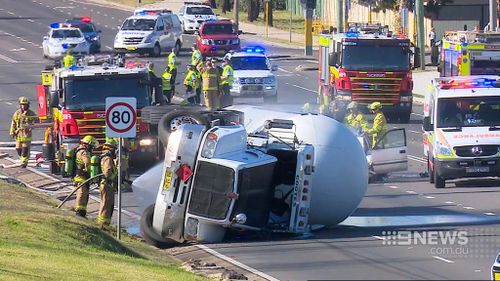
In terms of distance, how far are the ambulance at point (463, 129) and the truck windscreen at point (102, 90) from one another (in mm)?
6270

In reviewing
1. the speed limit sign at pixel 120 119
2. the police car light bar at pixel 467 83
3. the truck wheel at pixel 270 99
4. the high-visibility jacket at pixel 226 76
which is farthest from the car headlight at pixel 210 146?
the truck wheel at pixel 270 99

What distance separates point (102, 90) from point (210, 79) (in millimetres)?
8845

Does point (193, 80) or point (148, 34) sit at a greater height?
point (148, 34)

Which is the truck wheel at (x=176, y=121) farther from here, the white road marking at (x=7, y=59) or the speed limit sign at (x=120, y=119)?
the white road marking at (x=7, y=59)

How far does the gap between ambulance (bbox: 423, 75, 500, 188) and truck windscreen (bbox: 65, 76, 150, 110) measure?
6.27 metres

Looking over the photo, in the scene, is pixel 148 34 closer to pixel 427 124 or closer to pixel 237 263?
pixel 427 124

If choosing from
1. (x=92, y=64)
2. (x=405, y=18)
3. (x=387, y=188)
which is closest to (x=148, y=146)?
(x=92, y=64)

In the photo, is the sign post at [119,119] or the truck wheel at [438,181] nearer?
the sign post at [119,119]

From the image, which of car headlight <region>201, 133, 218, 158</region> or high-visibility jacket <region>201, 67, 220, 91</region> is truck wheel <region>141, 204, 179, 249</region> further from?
high-visibility jacket <region>201, 67, 220, 91</region>

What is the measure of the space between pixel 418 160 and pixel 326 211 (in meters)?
11.3

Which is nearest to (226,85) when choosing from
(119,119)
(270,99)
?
(270,99)

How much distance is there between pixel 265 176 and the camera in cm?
2103

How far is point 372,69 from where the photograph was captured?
40.0 m

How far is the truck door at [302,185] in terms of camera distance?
2127 cm
